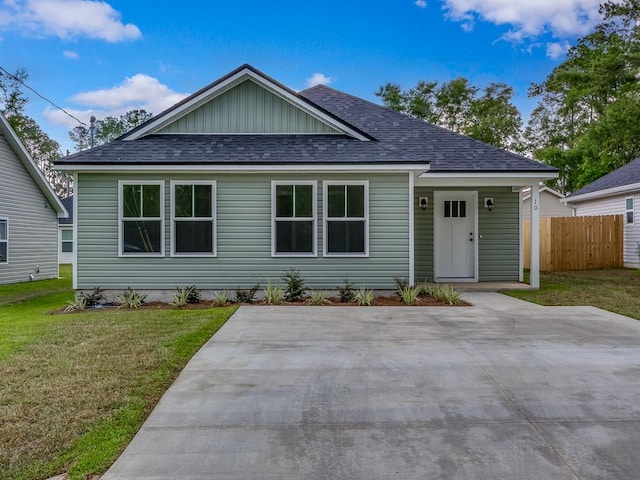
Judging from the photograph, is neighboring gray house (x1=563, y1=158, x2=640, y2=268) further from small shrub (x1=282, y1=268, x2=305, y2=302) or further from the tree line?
small shrub (x1=282, y1=268, x2=305, y2=302)

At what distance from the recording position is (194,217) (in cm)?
978

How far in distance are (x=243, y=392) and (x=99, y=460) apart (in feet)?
4.57

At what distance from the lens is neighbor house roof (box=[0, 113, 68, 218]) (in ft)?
46.0

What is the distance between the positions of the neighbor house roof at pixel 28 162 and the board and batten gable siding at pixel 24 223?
107 millimetres

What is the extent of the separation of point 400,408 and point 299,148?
742 cm

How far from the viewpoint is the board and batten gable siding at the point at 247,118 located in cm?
1086

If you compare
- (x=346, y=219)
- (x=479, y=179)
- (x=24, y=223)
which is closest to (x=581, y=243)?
(x=479, y=179)

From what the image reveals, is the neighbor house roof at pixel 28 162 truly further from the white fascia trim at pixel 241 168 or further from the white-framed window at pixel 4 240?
the white fascia trim at pixel 241 168

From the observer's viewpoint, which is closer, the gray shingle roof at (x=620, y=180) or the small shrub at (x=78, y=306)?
the small shrub at (x=78, y=306)

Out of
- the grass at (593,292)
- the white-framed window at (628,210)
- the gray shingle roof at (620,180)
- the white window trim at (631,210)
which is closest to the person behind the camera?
the grass at (593,292)

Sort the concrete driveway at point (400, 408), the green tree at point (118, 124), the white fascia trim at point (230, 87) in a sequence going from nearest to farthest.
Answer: the concrete driveway at point (400, 408), the white fascia trim at point (230, 87), the green tree at point (118, 124)

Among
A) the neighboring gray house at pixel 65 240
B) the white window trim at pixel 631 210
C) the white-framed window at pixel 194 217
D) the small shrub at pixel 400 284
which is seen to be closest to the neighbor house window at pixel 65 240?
the neighboring gray house at pixel 65 240

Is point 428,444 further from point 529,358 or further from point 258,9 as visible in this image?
point 258,9

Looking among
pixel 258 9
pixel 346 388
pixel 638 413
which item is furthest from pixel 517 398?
pixel 258 9
